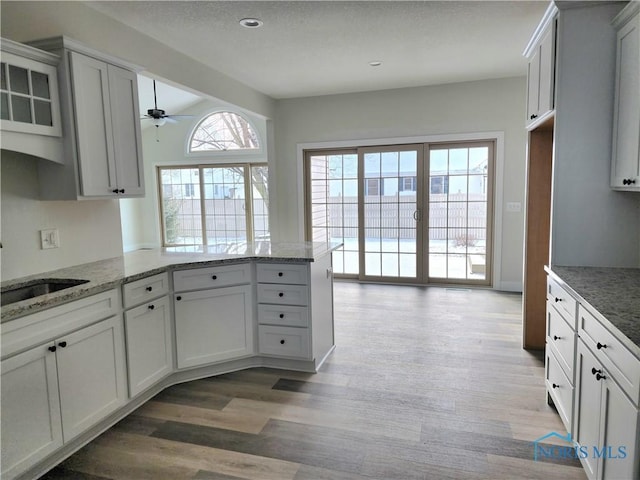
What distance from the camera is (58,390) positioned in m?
2.08

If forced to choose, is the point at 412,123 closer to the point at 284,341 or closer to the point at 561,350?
the point at 284,341

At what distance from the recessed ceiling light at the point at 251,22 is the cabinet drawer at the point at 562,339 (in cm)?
294

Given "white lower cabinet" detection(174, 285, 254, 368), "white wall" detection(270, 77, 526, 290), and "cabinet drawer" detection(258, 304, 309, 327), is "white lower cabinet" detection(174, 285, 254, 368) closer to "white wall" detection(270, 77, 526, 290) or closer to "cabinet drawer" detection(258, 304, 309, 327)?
"cabinet drawer" detection(258, 304, 309, 327)

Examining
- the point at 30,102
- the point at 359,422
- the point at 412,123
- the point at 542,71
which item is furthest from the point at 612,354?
the point at 412,123

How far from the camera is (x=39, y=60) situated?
7.89ft

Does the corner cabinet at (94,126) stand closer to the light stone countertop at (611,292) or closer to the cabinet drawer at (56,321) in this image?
the cabinet drawer at (56,321)

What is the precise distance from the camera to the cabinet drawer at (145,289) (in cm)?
254

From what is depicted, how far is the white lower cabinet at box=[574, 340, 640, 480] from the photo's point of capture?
1.42m

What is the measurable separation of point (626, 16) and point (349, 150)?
3.99 meters

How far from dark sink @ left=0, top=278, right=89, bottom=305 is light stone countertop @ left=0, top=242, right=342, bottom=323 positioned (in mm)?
29

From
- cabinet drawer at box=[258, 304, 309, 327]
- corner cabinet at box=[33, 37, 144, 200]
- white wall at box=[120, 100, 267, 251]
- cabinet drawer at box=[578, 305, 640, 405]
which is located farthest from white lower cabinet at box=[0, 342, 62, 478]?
white wall at box=[120, 100, 267, 251]

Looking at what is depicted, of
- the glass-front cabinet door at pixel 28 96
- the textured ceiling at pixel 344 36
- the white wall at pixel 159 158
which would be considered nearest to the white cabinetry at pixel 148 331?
the glass-front cabinet door at pixel 28 96

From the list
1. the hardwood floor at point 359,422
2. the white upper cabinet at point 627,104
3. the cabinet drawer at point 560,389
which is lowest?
the hardwood floor at point 359,422

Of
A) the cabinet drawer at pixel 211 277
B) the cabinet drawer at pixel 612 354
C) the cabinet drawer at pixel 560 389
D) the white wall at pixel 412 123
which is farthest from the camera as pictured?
the white wall at pixel 412 123
